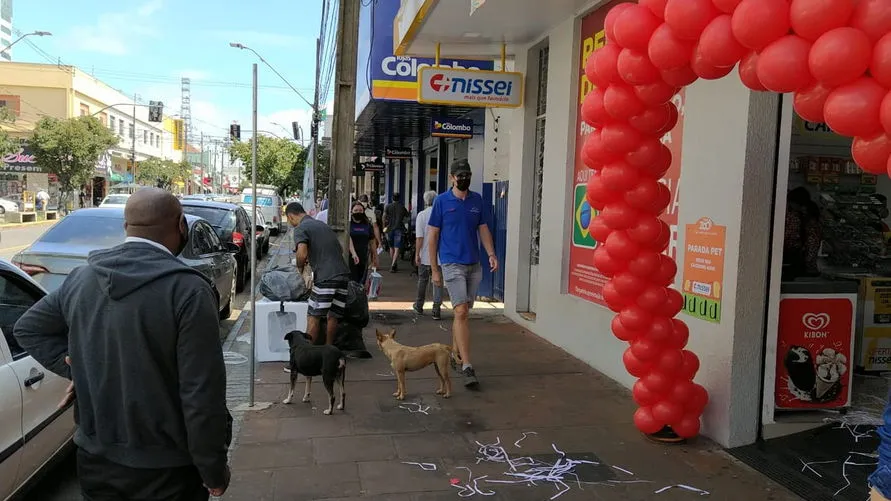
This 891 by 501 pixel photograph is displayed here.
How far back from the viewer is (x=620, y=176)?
3.99 metres

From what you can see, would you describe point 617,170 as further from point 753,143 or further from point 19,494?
point 19,494

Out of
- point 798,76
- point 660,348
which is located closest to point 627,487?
point 660,348

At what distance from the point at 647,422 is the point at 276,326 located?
160 inches

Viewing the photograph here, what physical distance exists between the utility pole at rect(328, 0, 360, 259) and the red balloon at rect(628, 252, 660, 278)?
4.46 metres

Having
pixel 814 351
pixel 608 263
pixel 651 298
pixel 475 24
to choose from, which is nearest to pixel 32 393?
pixel 608 263

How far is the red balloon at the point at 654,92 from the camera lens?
3.49m

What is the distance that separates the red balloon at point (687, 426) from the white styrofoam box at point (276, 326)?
3.97 metres

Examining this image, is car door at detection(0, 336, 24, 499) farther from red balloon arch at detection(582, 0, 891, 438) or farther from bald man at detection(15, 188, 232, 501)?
red balloon arch at detection(582, 0, 891, 438)

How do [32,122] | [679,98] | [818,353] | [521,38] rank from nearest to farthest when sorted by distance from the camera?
1. [818,353]
2. [679,98]
3. [521,38]
4. [32,122]

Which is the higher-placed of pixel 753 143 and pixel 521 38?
pixel 521 38

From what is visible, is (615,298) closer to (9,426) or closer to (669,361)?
(669,361)

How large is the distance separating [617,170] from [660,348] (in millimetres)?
1280

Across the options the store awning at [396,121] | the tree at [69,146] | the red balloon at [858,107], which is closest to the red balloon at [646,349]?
the red balloon at [858,107]

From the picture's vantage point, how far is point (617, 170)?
3996 mm
